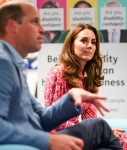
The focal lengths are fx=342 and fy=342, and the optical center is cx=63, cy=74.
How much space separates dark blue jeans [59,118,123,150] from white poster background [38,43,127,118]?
7.45 ft

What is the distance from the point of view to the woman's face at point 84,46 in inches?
99.9

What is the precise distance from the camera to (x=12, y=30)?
142 centimetres

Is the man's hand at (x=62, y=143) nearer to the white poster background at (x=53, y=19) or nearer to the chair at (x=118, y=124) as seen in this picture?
the chair at (x=118, y=124)

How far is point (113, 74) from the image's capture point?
12.5ft

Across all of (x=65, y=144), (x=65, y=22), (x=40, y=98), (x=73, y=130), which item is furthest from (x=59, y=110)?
(x=65, y=22)

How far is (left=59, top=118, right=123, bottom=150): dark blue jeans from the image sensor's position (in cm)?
146

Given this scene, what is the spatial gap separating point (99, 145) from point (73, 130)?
14 centimetres

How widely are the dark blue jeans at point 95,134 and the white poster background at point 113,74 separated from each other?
227cm

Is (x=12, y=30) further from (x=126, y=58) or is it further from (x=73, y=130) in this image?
(x=126, y=58)

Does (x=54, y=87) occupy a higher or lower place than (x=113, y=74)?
higher

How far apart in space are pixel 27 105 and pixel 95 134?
1.08 feet

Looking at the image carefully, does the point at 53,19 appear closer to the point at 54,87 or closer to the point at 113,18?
the point at 113,18

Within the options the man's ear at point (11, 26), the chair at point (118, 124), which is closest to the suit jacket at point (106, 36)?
the chair at point (118, 124)

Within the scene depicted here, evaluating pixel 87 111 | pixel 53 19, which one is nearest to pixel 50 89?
pixel 87 111
